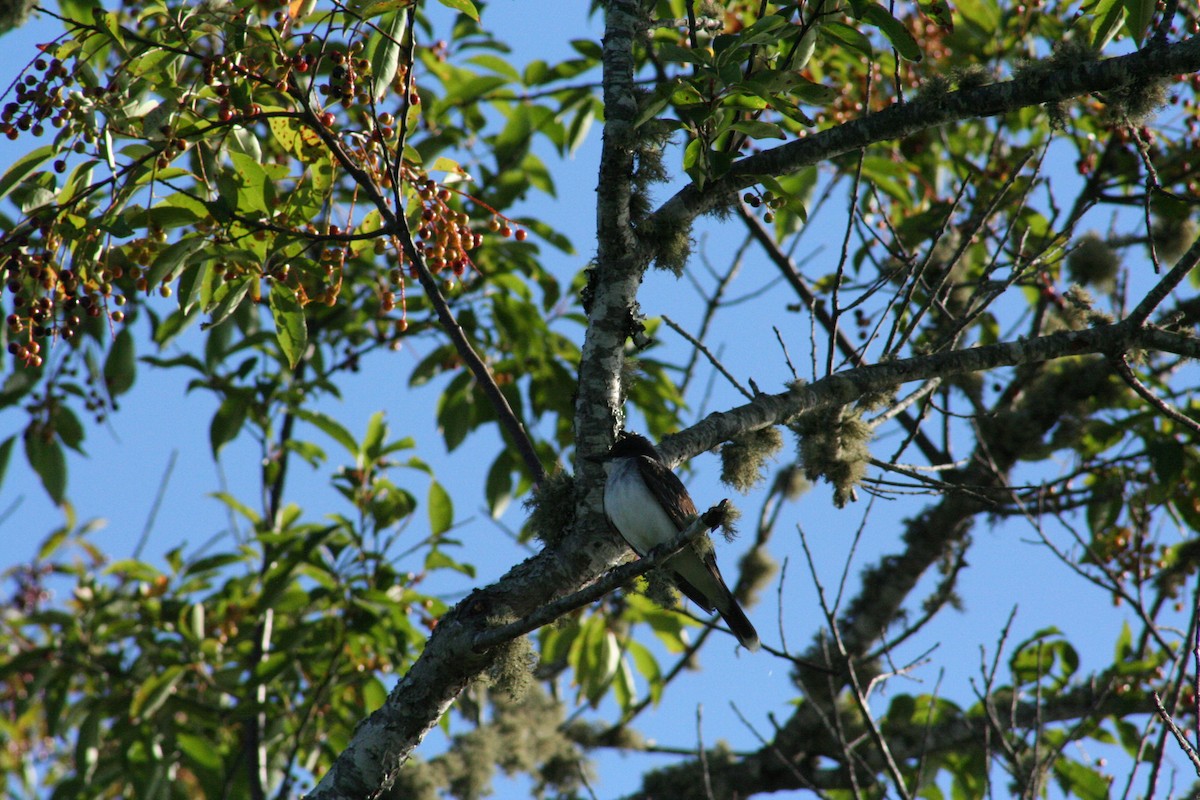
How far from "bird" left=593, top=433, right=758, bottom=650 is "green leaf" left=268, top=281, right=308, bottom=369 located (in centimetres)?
96

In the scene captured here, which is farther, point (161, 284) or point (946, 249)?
point (946, 249)

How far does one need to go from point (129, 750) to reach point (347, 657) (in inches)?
44.4

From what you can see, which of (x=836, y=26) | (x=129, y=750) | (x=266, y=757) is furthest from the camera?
(x=266, y=757)

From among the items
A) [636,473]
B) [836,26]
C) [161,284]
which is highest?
[161,284]

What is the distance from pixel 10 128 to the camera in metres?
2.95

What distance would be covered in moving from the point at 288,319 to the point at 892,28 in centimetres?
184

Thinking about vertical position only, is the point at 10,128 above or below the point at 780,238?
below

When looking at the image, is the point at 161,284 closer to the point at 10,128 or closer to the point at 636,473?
the point at 10,128

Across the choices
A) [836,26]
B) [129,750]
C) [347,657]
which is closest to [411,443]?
[347,657]

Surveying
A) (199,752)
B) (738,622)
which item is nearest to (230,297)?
(738,622)

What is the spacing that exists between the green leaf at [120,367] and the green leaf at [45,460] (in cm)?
35

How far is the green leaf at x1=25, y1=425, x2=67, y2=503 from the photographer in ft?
16.3

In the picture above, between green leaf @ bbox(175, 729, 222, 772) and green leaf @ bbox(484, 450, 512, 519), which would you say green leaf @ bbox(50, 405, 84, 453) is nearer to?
green leaf @ bbox(175, 729, 222, 772)

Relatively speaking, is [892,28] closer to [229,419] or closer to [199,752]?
[229,419]
